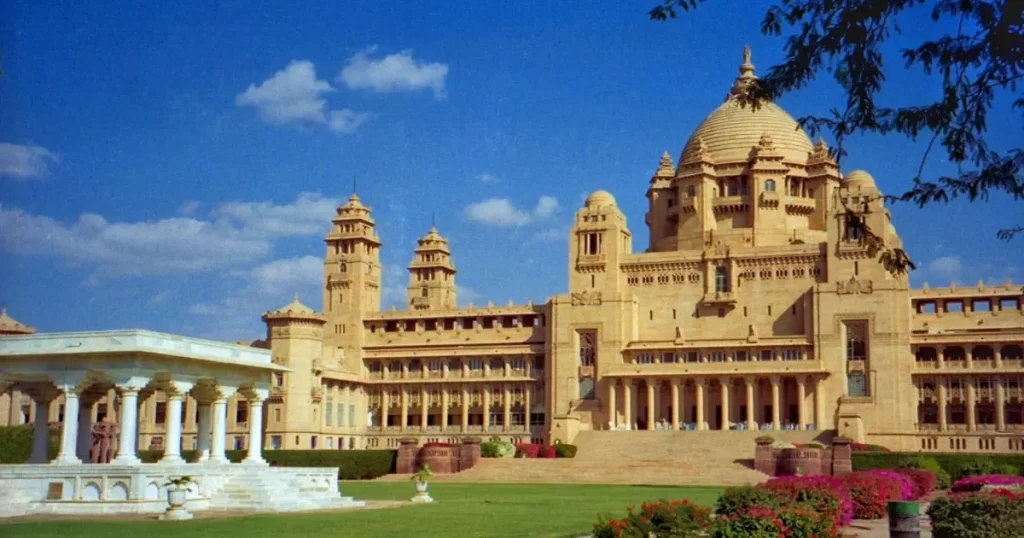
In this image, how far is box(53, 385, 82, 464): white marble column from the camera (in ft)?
127

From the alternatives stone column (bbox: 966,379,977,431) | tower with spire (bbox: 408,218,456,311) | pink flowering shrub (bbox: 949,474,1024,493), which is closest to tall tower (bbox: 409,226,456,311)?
tower with spire (bbox: 408,218,456,311)

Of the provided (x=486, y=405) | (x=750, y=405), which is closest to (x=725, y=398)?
(x=750, y=405)

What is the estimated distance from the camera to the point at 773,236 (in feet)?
298

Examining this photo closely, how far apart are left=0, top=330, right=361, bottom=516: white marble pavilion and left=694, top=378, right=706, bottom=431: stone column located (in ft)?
138

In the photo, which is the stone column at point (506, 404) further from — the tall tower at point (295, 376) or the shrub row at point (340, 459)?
the shrub row at point (340, 459)

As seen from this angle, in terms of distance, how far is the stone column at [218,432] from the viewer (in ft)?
146

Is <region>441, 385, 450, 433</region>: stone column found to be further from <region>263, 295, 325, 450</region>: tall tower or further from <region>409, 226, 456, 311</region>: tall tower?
<region>409, 226, 456, 311</region>: tall tower

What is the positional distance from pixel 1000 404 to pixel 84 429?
188 feet

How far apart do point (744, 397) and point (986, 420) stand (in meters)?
15.9

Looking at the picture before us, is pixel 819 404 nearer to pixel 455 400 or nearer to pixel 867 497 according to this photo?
pixel 455 400

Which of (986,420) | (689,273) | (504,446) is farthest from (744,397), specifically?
(504,446)

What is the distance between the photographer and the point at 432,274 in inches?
4690

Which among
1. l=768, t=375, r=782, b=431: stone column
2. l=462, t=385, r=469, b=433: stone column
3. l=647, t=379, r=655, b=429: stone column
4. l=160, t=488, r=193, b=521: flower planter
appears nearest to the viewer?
l=160, t=488, r=193, b=521: flower planter

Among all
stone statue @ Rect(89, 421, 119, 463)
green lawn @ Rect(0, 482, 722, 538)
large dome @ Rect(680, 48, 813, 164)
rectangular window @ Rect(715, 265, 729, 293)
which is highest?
large dome @ Rect(680, 48, 813, 164)
